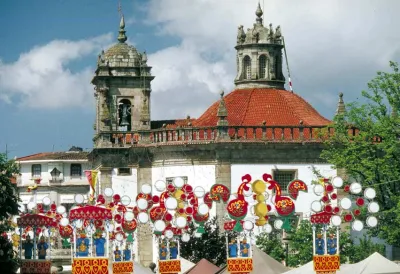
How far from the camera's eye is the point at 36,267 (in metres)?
75.5

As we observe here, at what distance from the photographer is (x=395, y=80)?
101188mm

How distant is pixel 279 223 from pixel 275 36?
125 ft

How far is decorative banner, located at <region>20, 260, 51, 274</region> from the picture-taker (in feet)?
247

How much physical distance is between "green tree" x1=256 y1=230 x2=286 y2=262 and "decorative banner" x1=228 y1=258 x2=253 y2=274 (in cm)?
2109

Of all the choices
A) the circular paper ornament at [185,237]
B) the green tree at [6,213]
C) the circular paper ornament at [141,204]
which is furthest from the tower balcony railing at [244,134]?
the circular paper ornament at [141,204]

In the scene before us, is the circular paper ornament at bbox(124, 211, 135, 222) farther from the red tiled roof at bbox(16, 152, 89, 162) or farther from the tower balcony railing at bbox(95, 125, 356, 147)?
the red tiled roof at bbox(16, 152, 89, 162)

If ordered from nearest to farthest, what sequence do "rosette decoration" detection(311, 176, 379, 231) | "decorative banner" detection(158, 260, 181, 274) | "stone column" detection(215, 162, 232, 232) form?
1. "rosette decoration" detection(311, 176, 379, 231)
2. "decorative banner" detection(158, 260, 181, 274)
3. "stone column" detection(215, 162, 232, 232)

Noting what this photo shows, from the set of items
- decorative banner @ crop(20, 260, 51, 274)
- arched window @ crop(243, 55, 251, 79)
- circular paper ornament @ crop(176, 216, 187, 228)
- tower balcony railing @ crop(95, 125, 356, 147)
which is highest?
arched window @ crop(243, 55, 251, 79)

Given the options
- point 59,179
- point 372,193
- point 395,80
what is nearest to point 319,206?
point 372,193

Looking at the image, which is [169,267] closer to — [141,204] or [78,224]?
[141,204]

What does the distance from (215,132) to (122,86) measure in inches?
419

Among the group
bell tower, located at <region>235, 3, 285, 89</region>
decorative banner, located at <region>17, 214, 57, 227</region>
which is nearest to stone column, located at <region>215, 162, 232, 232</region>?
bell tower, located at <region>235, 3, 285, 89</region>

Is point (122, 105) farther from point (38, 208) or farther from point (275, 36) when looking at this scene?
point (38, 208)

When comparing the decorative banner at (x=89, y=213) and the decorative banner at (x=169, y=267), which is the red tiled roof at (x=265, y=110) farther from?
the decorative banner at (x=89, y=213)
